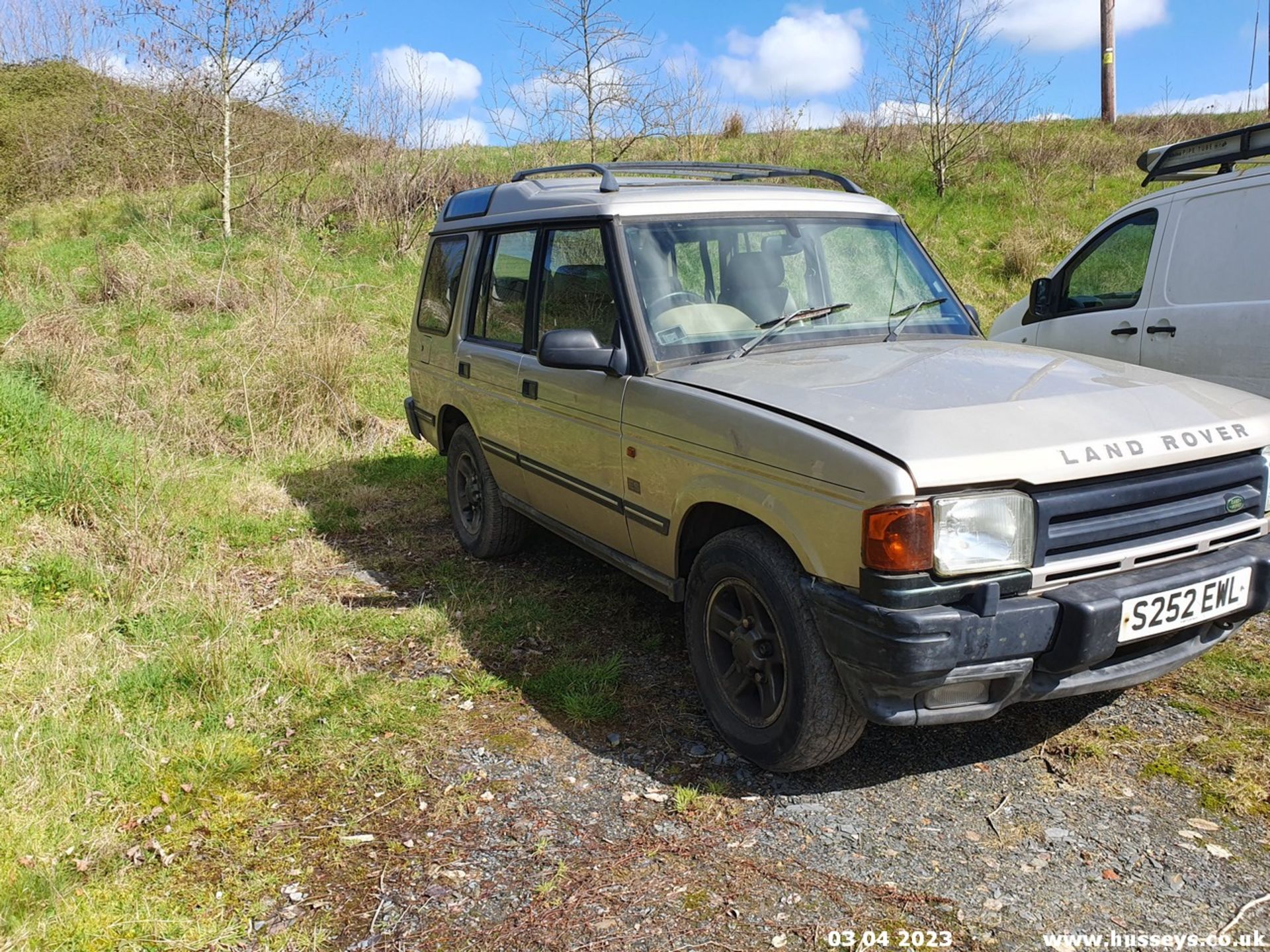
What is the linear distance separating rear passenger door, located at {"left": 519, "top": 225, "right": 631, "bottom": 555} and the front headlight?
1.53 m

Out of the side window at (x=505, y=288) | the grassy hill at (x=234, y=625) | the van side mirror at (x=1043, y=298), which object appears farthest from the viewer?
the van side mirror at (x=1043, y=298)

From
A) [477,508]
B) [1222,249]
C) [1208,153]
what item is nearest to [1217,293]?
[1222,249]

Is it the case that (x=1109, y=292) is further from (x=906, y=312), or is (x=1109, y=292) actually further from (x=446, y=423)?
(x=446, y=423)

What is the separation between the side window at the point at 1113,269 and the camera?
228 inches

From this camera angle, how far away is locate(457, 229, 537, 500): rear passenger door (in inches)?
185

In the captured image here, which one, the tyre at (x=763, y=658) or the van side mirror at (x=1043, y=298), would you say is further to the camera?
the van side mirror at (x=1043, y=298)

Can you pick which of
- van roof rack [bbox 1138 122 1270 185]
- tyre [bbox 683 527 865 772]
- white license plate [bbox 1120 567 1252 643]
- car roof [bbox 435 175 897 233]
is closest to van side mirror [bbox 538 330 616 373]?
car roof [bbox 435 175 897 233]

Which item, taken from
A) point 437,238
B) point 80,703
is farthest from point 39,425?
point 80,703

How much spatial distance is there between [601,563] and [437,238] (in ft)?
7.47

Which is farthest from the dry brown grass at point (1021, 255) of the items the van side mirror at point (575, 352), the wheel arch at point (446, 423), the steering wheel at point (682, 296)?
the van side mirror at point (575, 352)

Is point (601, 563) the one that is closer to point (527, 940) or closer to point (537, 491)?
point (537, 491)

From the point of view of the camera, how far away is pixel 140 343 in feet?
31.9

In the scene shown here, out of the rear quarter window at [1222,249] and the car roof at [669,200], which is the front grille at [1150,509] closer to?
the car roof at [669,200]

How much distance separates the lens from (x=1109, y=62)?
19500 mm
